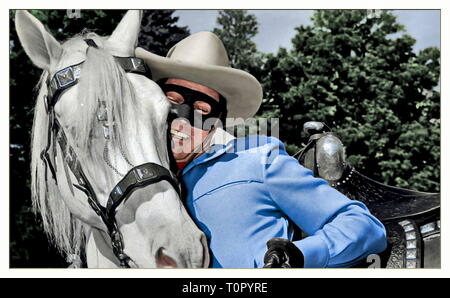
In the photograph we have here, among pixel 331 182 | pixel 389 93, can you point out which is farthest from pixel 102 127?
pixel 389 93

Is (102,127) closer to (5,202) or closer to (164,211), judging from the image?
(164,211)

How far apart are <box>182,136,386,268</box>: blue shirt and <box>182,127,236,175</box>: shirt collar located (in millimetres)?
17

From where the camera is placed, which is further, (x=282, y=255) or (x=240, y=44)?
(x=240, y=44)

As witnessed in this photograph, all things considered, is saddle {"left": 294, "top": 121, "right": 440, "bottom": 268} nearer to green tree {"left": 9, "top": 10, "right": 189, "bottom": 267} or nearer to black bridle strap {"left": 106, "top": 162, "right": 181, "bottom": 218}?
black bridle strap {"left": 106, "top": 162, "right": 181, "bottom": 218}

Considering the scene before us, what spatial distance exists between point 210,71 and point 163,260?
33.3 inches

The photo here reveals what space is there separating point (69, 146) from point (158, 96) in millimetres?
347

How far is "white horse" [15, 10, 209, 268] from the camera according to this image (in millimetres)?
1553

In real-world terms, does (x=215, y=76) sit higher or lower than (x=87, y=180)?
higher

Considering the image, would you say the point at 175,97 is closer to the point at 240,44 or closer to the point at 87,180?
the point at 87,180

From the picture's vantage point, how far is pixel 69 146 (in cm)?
171

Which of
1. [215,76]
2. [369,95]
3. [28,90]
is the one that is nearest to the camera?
[215,76]

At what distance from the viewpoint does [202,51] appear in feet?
7.24

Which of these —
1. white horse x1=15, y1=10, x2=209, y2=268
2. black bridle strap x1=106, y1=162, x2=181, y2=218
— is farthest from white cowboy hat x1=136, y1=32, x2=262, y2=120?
black bridle strap x1=106, y1=162, x2=181, y2=218

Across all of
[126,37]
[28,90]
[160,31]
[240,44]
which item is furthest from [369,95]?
[126,37]
